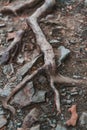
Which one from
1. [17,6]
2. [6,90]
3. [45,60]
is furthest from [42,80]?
[17,6]

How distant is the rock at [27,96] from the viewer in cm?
714

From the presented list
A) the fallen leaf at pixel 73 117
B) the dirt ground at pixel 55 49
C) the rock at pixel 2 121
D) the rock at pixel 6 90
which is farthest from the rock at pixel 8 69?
the fallen leaf at pixel 73 117

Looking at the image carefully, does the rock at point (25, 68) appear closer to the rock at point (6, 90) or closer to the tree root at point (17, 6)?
the rock at point (6, 90)

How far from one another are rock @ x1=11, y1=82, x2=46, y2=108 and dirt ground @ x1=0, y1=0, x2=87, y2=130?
0.07 meters

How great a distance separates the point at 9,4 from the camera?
9.72 meters

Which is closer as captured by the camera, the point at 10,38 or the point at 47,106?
the point at 47,106

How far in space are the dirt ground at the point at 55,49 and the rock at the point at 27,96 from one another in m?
0.07

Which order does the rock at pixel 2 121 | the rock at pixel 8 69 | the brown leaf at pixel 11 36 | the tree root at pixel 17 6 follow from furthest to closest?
the tree root at pixel 17 6, the brown leaf at pixel 11 36, the rock at pixel 8 69, the rock at pixel 2 121

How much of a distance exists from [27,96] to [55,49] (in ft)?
4.38

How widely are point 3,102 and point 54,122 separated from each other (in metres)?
0.98

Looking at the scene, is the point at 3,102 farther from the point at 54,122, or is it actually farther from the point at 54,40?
the point at 54,40

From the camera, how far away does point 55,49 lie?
26.8 feet

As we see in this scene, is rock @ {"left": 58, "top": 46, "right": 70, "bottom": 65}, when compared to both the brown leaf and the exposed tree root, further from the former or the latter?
the brown leaf

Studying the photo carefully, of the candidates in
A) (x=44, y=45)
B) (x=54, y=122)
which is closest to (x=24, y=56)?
(x=44, y=45)
